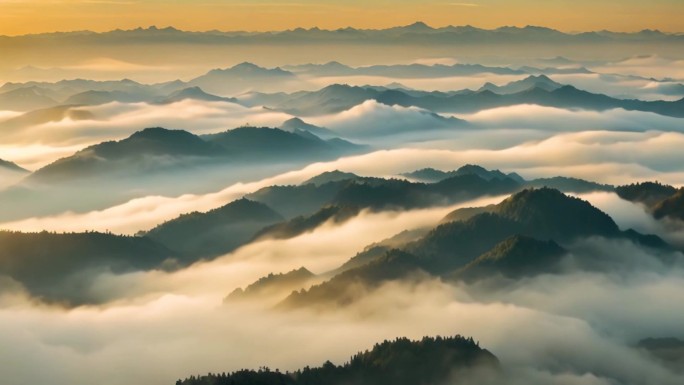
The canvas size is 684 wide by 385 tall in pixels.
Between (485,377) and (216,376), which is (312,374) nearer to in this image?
(216,376)

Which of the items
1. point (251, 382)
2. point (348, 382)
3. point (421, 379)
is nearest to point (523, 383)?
point (421, 379)

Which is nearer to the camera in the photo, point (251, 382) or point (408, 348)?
point (251, 382)

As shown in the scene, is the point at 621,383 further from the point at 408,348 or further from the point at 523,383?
the point at 408,348

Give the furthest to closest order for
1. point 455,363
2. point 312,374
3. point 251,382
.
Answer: point 455,363, point 312,374, point 251,382

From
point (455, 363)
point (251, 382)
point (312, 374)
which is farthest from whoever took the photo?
point (455, 363)

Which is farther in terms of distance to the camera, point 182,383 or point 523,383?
point 523,383

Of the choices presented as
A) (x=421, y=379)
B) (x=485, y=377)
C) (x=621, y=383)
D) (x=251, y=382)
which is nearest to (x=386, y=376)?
(x=421, y=379)

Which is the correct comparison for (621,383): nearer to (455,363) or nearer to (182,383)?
(455,363)

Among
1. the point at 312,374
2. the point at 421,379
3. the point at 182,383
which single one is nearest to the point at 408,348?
the point at 421,379

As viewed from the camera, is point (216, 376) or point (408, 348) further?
point (408, 348)
